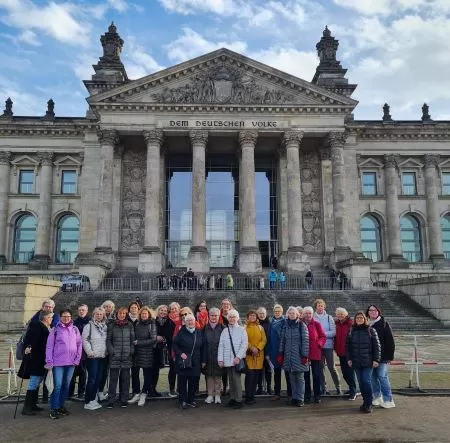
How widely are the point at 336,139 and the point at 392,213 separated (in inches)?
405

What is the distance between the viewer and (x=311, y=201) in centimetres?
4297

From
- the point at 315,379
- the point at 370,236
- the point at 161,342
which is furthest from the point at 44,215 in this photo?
the point at 315,379

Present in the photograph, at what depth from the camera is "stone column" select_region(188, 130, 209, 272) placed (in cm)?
3659

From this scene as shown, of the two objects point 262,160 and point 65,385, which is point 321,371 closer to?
point 65,385

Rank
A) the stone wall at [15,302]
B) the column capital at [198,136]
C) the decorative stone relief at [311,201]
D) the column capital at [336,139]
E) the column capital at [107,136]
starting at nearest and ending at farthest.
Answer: the stone wall at [15,302]
the column capital at [107,136]
the column capital at [198,136]
the column capital at [336,139]
the decorative stone relief at [311,201]

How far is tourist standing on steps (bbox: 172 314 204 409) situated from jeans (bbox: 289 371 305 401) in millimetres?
1964

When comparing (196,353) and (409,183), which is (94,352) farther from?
(409,183)

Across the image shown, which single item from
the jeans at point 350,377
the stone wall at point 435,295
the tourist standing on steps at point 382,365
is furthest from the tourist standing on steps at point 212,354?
the stone wall at point 435,295

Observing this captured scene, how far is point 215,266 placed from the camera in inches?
1662

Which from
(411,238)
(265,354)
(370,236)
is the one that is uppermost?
(370,236)

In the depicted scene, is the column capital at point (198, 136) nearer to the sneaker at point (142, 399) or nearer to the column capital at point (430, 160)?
the column capital at point (430, 160)

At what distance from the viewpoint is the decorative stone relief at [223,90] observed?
39.9 meters

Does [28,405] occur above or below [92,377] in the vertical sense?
below

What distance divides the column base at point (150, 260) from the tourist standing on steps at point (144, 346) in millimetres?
26791
